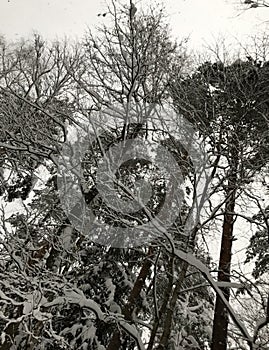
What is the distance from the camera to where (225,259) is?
8156 mm

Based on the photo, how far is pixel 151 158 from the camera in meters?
7.94

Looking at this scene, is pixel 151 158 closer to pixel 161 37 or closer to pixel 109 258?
pixel 161 37

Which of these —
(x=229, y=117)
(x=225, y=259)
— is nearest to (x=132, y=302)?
(x=225, y=259)

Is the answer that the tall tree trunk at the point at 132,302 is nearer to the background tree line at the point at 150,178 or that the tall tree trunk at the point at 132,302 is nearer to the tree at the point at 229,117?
the background tree line at the point at 150,178

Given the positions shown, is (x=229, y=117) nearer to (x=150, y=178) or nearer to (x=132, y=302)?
(x=150, y=178)

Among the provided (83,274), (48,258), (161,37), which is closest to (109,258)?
(83,274)

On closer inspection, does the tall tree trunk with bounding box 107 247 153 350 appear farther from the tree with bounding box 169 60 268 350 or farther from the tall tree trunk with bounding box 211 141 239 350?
the tree with bounding box 169 60 268 350

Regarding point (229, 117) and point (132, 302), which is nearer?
point (229, 117)

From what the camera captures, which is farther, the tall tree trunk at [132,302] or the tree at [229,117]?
the tall tree trunk at [132,302]

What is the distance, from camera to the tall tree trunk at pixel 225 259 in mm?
6895

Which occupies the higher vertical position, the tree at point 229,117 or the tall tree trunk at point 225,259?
the tree at point 229,117

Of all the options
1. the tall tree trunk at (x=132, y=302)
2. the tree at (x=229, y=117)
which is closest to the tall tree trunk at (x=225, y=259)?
the tree at (x=229, y=117)

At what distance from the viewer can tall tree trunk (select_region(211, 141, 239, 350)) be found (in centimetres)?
689

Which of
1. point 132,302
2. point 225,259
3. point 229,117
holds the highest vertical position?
point 229,117
